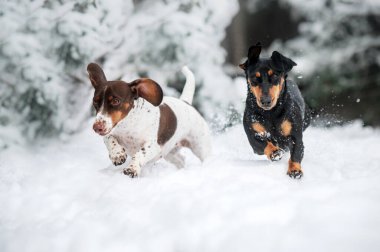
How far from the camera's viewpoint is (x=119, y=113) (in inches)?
120

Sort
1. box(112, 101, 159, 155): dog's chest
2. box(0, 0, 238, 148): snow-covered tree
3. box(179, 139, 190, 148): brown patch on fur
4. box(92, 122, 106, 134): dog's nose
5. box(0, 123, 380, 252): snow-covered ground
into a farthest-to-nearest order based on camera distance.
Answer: box(0, 0, 238, 148): snow-covered tree → box(179, 139, 190, 148): brown patch on fur → box(112, 101, 159, 155): dog's chest → box(92, 122, 106, 134): dog's nose → box(0, 123, 380, 252): snow-covered ground

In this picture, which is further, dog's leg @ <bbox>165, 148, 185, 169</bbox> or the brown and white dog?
dog's leg @ <bbox>165, 148, 185, 169</bbox>

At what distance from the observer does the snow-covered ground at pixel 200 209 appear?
2.09 metres

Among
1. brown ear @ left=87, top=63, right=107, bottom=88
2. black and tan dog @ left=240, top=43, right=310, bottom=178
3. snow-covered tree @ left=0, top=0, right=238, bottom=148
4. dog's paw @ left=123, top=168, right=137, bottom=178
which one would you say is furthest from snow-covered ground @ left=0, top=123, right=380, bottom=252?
snow-covered tree @ left=0, top=0, right=238, bottom=148

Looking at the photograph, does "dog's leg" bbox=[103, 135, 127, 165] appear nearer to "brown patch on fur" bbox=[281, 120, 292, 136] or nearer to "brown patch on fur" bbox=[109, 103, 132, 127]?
"brown patch on fur" bbox=[109, 103, 132, 127]

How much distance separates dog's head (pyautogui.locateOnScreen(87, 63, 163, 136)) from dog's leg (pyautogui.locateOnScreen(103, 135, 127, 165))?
0.28 metres

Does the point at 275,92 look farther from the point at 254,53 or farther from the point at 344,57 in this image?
the point at 344,57

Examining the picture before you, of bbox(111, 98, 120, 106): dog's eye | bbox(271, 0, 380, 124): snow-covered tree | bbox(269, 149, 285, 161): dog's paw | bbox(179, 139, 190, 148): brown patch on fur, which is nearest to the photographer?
bbox(111, 98, 120, 106): dog's eye

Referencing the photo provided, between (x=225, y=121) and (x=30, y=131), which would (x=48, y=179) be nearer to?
(x=30, y=131)

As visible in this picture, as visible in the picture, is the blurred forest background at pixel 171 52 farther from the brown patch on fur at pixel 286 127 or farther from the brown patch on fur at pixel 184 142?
the brown patch on fur at pixel 286 127

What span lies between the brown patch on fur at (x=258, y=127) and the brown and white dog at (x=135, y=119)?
544mm

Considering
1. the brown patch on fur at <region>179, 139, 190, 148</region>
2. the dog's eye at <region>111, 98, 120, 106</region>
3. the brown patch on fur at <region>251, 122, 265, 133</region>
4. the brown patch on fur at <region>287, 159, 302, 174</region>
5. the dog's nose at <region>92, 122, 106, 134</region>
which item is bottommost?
the brown patch on fur at <region>179, 139, 190, 148</region>

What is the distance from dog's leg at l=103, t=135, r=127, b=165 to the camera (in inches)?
129

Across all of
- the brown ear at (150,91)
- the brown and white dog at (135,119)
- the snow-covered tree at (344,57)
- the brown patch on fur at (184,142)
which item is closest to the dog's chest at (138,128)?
the brown and white dog at (135,119)
